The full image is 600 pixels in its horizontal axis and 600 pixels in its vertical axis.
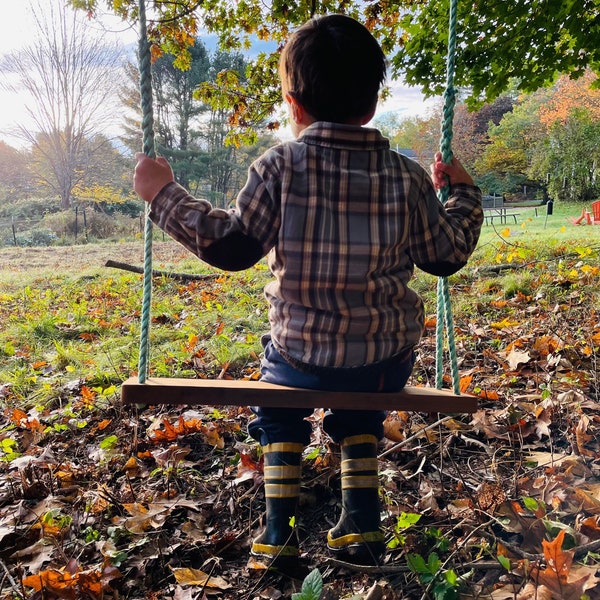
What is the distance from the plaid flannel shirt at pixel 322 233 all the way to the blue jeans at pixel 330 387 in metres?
0.04

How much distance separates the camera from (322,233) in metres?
1.35

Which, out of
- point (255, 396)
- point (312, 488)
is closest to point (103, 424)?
point (312, 488)

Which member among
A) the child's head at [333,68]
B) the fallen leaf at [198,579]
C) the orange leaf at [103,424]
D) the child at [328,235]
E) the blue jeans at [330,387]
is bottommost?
the fallen leaf at [198,579]

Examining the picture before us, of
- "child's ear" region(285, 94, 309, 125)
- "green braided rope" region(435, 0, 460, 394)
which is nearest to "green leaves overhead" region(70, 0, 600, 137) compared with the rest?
"green braided rope" region(435, 0, 460, 394)

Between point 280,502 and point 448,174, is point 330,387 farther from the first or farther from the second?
point 448,174

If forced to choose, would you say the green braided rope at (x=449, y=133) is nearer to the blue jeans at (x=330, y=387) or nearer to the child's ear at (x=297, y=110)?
the blue jeans at (x=330, y=387)

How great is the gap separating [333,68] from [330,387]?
2.82 feet

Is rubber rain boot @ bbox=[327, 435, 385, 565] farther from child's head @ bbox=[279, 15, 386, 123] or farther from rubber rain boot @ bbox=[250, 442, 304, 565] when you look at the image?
child's head @ bbox=[279, 15, 386, 123]

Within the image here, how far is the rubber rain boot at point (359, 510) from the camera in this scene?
4.77 ft

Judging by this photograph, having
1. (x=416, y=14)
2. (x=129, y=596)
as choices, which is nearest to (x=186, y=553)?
(x=129, y=596)

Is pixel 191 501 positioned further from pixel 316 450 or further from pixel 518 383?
pixel 518 383

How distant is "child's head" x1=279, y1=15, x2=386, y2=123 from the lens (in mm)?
1360

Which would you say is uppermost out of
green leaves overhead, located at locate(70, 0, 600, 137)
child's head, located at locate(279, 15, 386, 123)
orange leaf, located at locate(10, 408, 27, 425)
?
green leaves overhead, located at locate(70, 0, 600, 137)

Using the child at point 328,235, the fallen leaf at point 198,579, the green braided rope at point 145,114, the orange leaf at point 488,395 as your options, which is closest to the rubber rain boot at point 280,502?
the child at point 328,235
